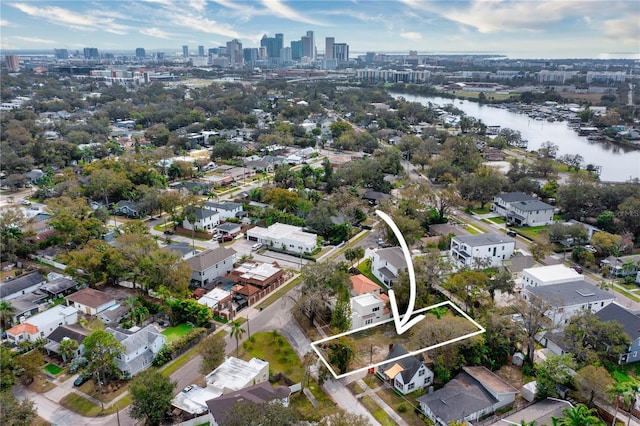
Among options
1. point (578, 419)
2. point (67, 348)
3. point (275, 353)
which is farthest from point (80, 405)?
point (578, 419)

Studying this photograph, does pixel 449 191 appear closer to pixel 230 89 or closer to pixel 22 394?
pixel 22 394

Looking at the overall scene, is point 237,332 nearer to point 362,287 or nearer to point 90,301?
point 362,287

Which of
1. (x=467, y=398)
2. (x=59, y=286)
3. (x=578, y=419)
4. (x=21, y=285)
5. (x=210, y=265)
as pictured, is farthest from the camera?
(x=210, y=265)

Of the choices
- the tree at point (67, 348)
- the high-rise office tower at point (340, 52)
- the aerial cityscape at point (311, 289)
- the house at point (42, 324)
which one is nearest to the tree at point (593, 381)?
the aerial cityscape at point (311, 289)

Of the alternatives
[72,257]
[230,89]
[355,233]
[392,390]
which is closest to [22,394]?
[72,257]

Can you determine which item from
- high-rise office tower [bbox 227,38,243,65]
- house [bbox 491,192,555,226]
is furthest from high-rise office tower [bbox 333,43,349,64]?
house [bbox 491,192,555,226]

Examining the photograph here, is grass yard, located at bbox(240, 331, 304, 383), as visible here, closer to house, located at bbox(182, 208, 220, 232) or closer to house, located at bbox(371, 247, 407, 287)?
house, located at bbox(371, 247, 407, 287)
